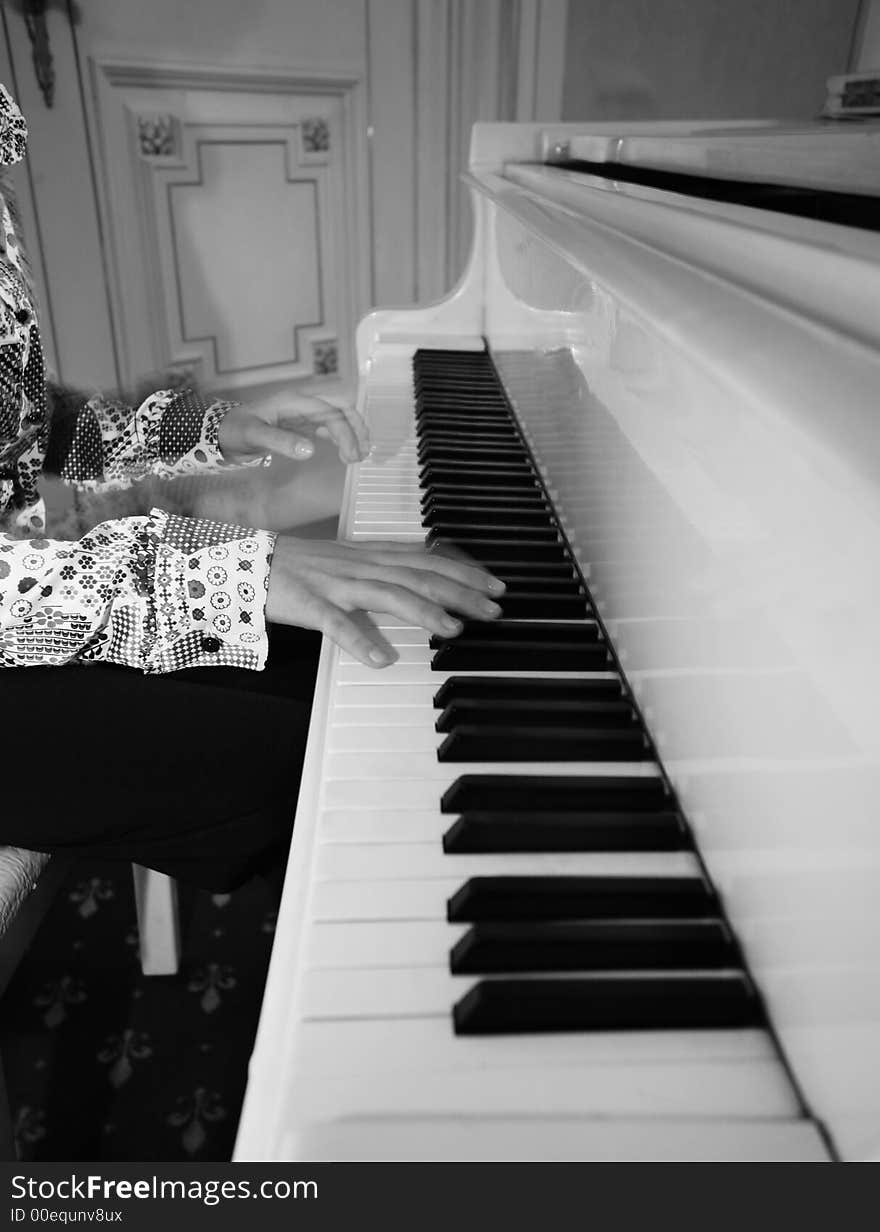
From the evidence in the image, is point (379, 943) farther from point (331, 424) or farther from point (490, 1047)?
point (331, 424)

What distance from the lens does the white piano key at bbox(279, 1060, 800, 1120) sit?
392 millimetres

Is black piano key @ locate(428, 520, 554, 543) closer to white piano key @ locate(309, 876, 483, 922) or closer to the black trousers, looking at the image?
the black trousers

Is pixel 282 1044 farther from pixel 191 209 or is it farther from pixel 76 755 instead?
pixel 191 209

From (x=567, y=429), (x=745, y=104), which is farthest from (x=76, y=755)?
(x=745, y=104)

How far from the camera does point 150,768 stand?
0.78m

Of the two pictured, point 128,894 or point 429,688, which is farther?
point 128,894

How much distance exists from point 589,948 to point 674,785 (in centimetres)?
15

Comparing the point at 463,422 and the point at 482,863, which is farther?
the point at 463,422

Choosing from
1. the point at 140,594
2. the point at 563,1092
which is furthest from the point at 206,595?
the point at 563,1092

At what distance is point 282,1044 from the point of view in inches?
16.7

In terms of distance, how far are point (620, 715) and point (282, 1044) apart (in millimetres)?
329

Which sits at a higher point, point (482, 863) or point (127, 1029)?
point (482, 863)

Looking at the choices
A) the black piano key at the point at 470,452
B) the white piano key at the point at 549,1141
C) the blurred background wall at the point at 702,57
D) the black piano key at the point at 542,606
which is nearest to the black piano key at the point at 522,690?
the black piano key at the point at 542,606

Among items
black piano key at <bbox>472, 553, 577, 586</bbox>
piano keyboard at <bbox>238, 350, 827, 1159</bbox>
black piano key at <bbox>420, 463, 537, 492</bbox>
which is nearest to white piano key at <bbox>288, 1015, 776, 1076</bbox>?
piano keyboard at <bbox>238, 350, 827, 1159</bbox>
